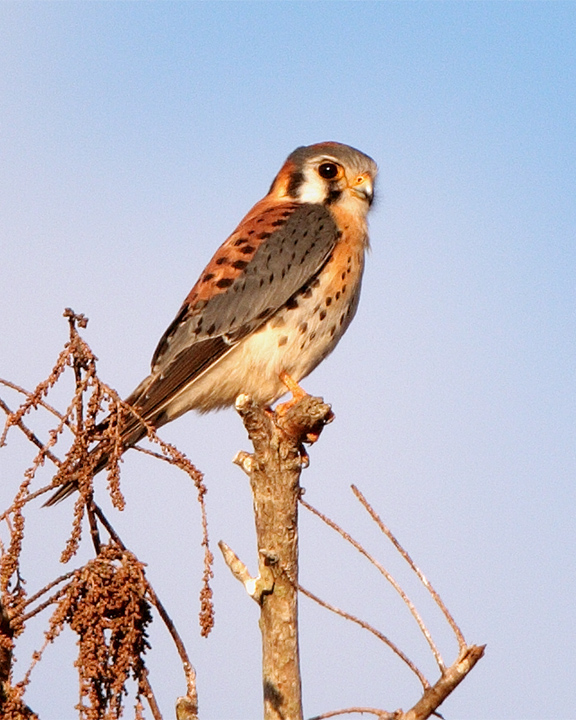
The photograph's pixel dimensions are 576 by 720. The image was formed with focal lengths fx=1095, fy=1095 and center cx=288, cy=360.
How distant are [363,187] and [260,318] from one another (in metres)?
1.21

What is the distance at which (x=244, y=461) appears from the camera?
3.44m

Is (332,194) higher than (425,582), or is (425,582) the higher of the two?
(332,194)

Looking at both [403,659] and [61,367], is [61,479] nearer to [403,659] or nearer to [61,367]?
[61,367]

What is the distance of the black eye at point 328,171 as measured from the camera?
5.97 metres

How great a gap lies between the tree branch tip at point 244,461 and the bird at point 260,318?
4.20 ft

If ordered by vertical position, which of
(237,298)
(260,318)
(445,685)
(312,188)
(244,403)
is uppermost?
(312,188)

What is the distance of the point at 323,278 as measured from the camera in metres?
5.20

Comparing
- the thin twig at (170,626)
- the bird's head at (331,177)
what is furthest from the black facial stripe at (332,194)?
the thin twig at (170,626)

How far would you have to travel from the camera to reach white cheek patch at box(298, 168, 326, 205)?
589 centimetres

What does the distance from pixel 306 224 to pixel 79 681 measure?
3449mm

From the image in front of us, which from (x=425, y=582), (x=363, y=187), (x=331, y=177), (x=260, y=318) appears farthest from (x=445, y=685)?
(x=331, y=177)

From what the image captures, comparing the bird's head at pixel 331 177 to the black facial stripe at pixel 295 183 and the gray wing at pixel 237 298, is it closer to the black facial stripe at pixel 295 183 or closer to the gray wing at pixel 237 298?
the black facial stripe at pixel 295 183

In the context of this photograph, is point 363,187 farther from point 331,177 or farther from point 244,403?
point 244,403

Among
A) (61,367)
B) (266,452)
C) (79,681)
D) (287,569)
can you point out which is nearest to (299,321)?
(266,452)
